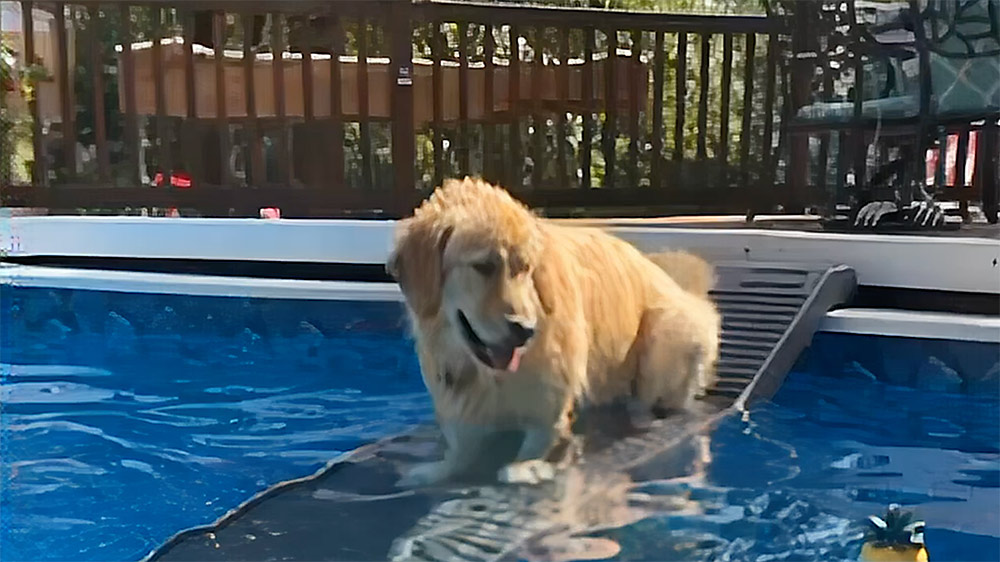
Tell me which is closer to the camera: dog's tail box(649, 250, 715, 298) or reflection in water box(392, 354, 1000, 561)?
reflection in water box(392, 354, 1000, 561)

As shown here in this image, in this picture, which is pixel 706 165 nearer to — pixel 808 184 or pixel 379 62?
pixel 808 184

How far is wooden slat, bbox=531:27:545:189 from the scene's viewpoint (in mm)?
1801

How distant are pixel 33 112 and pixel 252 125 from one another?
425mm

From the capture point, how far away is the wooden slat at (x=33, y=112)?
181cm

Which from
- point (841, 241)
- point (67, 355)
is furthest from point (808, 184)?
point (67, 355)

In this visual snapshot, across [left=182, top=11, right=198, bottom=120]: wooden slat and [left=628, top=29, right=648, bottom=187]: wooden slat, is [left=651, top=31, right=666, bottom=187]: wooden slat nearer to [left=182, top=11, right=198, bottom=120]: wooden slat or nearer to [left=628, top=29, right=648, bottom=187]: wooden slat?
[left=628, top=29, right=648, bottom=187]: wooden slat

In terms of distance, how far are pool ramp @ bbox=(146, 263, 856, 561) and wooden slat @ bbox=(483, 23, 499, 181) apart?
51cm

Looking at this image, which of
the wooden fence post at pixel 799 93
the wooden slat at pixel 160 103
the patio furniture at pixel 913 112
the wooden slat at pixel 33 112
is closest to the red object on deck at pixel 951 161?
the patio furniture at pixel 913 112

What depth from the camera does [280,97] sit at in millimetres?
1825

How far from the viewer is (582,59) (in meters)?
1.81

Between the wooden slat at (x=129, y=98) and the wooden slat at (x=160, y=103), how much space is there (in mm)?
42

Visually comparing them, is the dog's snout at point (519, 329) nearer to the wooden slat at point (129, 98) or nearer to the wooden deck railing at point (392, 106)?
the wooden deck railing at point (392, 106)

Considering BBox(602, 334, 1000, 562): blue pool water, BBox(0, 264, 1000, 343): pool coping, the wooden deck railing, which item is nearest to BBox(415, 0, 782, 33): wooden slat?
the wooden deck railing

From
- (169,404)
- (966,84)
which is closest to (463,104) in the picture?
(169,404)
